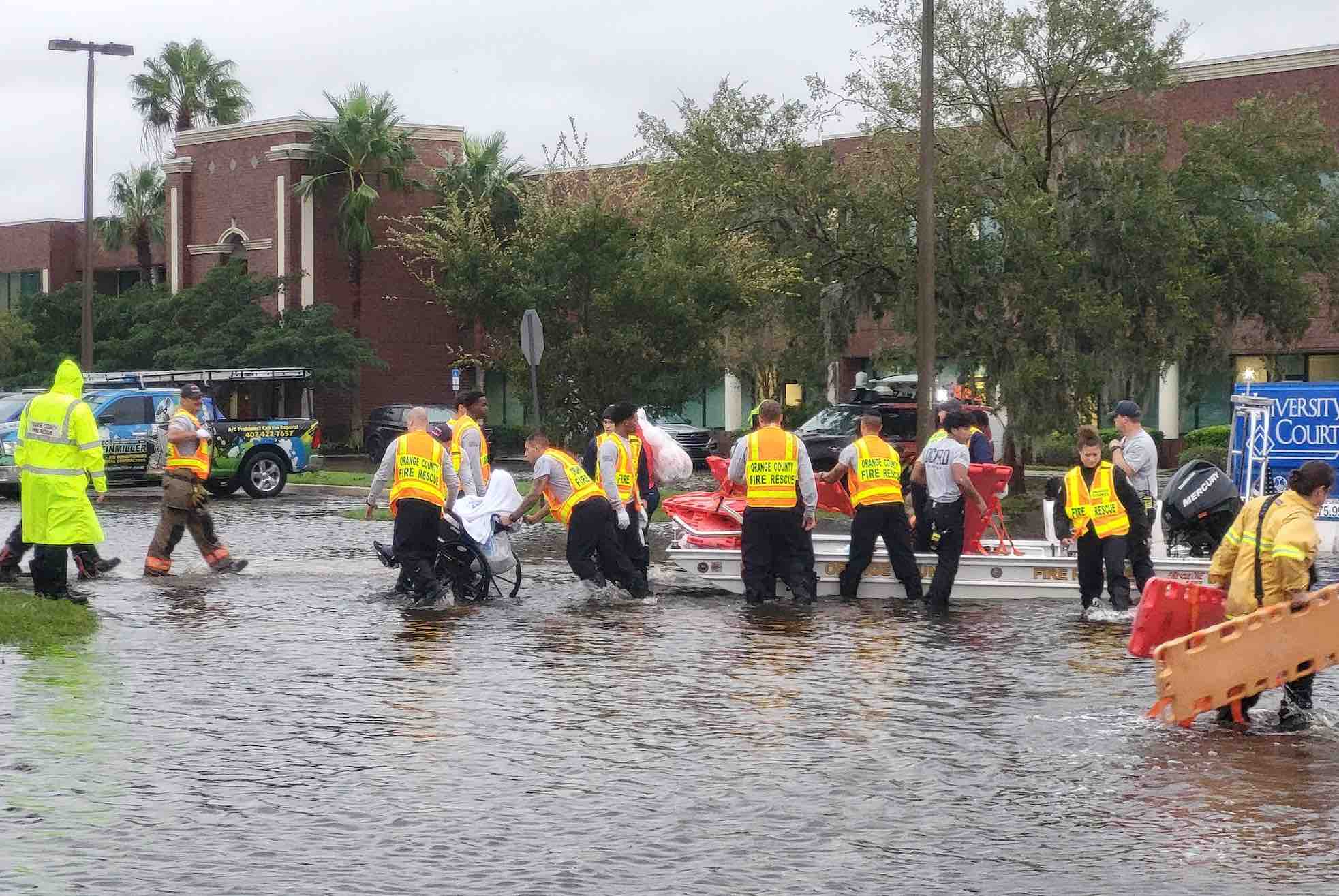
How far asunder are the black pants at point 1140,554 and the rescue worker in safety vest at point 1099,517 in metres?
0.08

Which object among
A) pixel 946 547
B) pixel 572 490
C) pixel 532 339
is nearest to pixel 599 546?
pixel 572 490

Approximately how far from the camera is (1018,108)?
27.3 metres

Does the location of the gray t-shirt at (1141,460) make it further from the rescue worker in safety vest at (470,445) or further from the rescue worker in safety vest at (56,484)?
the rescue worker in safety vest at (56,484)

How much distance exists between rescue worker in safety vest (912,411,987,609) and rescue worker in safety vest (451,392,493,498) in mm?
3813

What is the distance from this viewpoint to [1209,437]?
3994 cm

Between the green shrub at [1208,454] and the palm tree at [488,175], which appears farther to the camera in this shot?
the palm tree at [488,175]

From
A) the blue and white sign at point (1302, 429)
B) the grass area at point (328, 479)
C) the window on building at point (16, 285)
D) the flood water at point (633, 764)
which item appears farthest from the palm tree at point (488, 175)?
the flood water at point (633, 764)

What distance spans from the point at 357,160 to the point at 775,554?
1527 inches

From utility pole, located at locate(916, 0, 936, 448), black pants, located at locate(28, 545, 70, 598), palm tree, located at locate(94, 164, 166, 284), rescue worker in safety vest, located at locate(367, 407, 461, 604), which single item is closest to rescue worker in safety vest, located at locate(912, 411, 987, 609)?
rescue worker in safety vest, located at locate(367, 407, 461, 604)

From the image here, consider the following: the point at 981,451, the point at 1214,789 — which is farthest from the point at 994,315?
the point at 1214,789

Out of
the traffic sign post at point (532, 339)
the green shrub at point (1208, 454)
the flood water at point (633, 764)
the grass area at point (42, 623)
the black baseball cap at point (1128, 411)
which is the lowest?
the flood water at point (633, 764)

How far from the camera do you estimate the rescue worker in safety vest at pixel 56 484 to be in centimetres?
1380

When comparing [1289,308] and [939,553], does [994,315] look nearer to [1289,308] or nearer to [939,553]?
[1289,308]

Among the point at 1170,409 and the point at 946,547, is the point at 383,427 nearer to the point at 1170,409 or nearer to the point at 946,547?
the point at 1170,409
